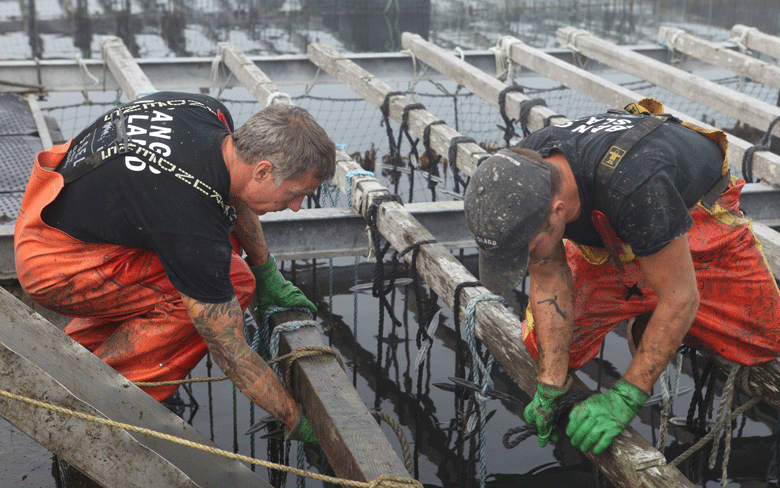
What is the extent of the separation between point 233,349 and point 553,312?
1.23m

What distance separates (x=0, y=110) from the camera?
6793mm

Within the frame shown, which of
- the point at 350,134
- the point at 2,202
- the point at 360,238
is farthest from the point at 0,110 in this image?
the point at 360,238

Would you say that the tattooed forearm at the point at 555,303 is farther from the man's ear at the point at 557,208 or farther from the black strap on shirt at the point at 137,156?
the black strap on shirt at the point at 137,156

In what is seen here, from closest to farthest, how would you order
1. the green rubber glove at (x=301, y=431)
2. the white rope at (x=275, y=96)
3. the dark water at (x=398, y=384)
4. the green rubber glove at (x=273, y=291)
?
the green rubber glove at (x=301, y=431)
the green rubber glove at (x=273, y=291)
the dark water at (x=398, y=384)
the white rope at (x=275, y=96)

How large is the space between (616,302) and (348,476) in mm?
1440

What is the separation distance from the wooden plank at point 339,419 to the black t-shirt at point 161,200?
1.45 ft

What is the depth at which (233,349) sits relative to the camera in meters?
2.68

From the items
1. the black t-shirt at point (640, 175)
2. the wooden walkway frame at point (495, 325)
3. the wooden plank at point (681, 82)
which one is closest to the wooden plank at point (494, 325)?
the wooden walkway frame at point (495, 325)

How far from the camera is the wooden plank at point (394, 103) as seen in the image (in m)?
4.63

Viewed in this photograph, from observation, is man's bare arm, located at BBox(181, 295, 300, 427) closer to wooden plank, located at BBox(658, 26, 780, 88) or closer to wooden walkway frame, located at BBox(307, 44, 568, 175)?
wooden walkway frame, located at BBox(307, 44, 568, 175)

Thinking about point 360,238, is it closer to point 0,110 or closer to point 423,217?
point 423,217

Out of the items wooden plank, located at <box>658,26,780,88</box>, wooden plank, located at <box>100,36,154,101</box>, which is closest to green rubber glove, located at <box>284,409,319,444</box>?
wooden plank, located at <box>100,36,154,101</box>

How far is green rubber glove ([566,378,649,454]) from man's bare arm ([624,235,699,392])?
7 cm

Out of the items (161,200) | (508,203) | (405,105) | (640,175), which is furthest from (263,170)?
(405,105)
